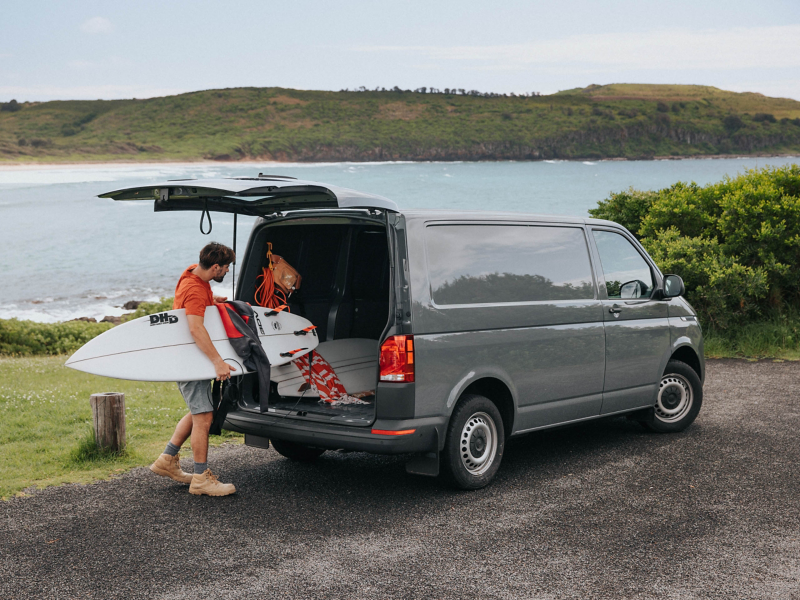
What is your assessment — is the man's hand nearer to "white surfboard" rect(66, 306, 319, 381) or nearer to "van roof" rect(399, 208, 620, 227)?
"white surfboard" rect(66, 306, 319, 381)

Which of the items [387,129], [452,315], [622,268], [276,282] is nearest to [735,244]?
[622,268]

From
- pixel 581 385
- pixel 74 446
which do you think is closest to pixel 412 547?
pixel 581 385

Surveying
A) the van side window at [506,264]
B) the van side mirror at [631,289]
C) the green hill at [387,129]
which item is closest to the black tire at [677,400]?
the van side mirror at [631,289]

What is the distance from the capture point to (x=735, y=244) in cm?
1288

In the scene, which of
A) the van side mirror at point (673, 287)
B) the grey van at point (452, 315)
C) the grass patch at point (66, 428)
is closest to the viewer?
the grey van at point (452, 315)

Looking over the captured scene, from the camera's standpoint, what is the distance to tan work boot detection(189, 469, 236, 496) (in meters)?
5.82

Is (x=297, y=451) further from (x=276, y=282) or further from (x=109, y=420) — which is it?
(x=109, y=420)

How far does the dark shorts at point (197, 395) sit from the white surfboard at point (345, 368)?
59 cm

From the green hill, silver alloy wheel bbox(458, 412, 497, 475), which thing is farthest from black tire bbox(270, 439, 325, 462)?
the green hill

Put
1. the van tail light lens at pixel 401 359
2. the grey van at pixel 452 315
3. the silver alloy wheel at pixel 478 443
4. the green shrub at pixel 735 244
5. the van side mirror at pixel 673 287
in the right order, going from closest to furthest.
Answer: the van tail light lens at pixel 401 359
the grey van at pixel 452 315
the silver alloy wheel at pixel 478 443
the van side mirror at pixel 673 287
the green shrub at pixel 735 244

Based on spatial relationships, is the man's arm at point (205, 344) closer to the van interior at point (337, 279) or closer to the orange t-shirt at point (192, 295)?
the orange t-shirt at point (192, 295)

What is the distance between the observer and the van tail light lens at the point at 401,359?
528 cm

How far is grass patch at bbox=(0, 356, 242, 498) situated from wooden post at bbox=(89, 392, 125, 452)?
3.7 inches

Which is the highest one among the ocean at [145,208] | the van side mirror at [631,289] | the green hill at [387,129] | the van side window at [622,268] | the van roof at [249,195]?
the green hill at [387,129]
